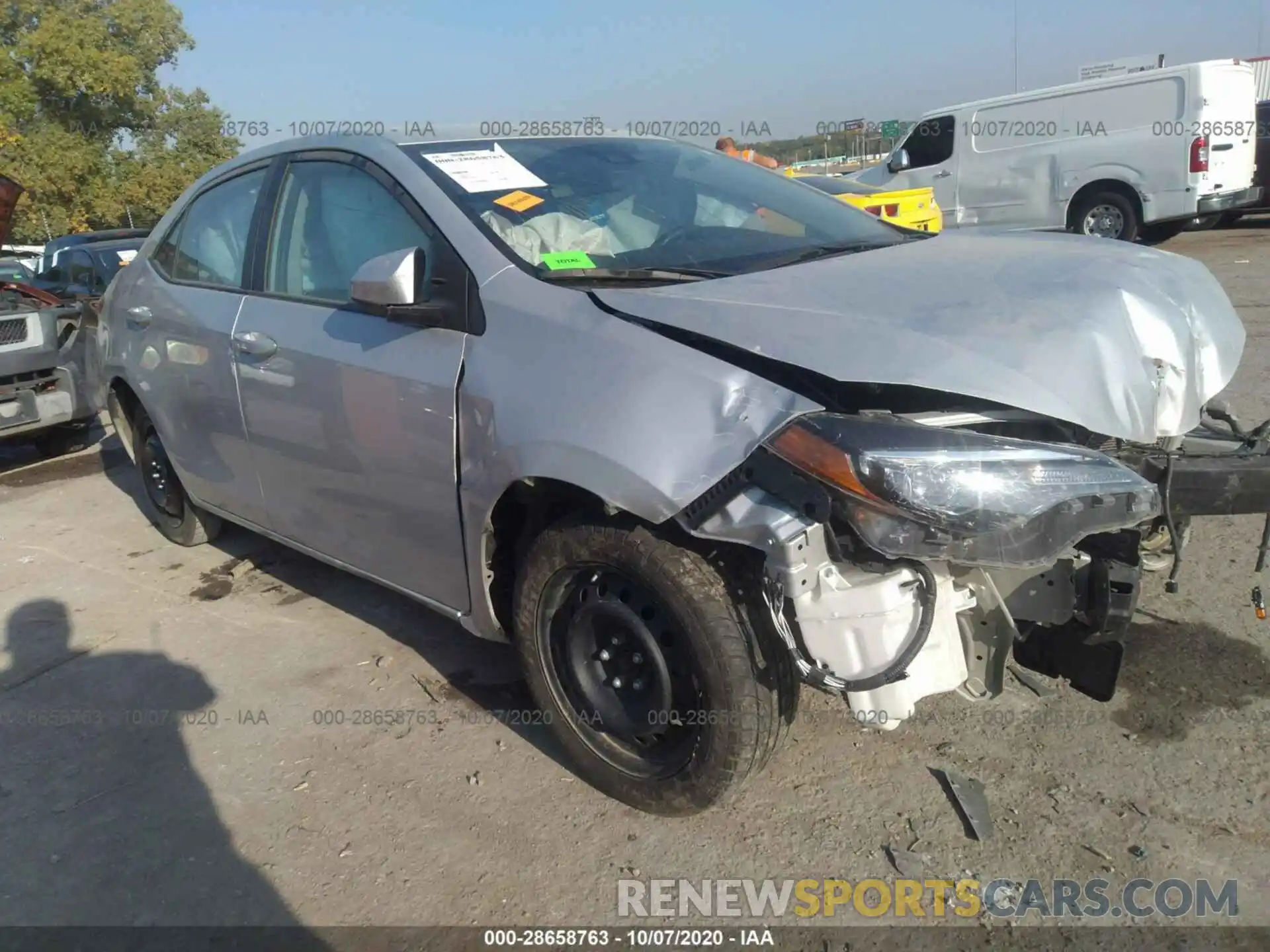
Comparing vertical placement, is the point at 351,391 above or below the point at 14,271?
below

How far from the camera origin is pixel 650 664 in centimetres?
241

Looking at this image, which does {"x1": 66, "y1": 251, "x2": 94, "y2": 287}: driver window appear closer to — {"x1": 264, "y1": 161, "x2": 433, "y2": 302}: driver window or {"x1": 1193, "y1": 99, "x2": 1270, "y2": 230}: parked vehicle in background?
{"x1": 264, "y1": 161, "x2": 433, "y2": 302}: driver window

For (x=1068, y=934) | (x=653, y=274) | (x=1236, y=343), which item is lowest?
(x=1068, y=934)

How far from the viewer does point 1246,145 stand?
41.0ft

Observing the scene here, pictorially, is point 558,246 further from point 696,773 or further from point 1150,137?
point 1150,137

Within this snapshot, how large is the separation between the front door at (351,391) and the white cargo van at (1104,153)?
38.0 ft

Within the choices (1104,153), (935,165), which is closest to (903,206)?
(1104,153)

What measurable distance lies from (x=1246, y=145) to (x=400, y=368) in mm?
13509

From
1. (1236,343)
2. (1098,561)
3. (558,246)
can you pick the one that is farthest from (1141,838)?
(558,246)

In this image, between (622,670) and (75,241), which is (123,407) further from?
(75,241)

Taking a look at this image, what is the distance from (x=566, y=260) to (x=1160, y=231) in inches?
530

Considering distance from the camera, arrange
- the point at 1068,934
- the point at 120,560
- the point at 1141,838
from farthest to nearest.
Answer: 1. the point at 120,560
2. the point at 1141,838
3. the point at 1068,934

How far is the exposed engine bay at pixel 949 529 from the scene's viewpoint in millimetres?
1923

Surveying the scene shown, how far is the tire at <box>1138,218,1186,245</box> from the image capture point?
13.0 metres
